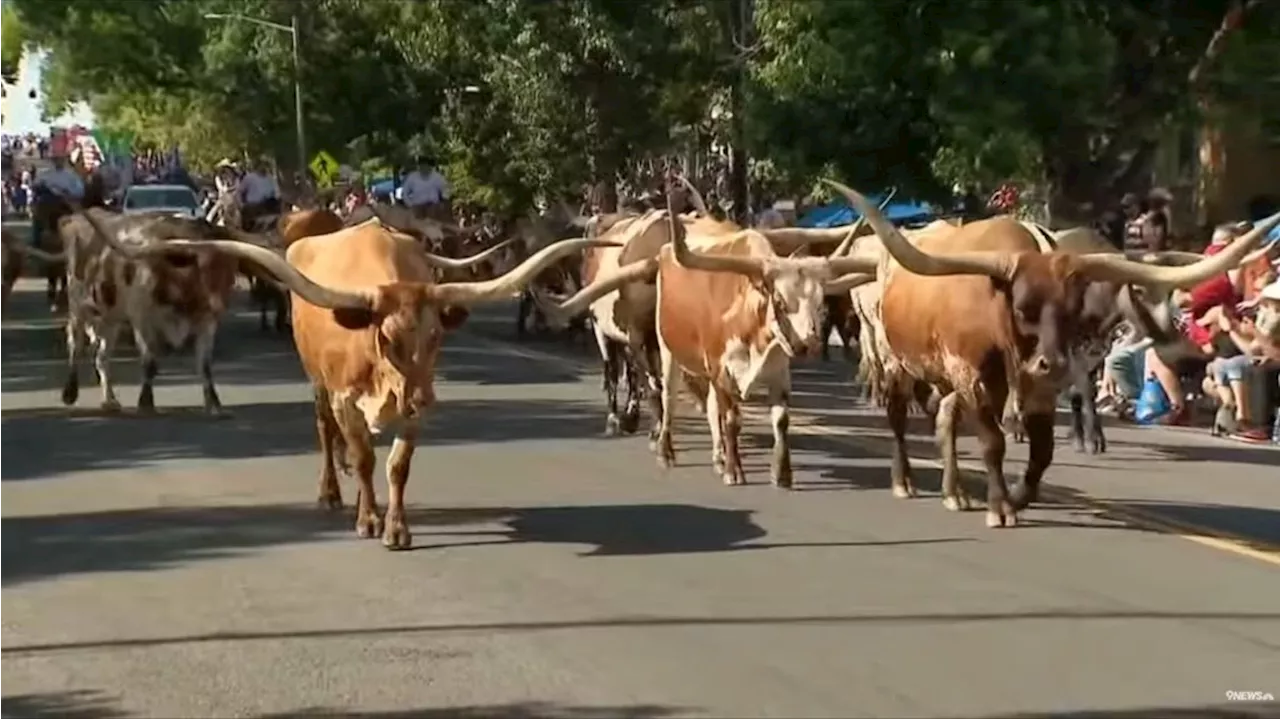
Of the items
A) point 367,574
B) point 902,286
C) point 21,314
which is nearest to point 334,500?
point 367,574

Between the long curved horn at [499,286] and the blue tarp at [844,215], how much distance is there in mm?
11579

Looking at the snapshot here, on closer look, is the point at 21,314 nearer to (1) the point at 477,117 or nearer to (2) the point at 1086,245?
(1) the point at 477,117

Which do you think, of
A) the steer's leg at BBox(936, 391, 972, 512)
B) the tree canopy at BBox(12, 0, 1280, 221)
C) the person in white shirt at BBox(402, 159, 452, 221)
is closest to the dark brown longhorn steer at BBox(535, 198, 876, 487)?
the steer's leg at BBox(936, 391, 972, 512)

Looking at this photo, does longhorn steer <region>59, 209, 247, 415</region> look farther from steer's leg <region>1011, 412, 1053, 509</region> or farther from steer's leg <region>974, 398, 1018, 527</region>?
steer's leg <region>974, 398, 1018, 527</region>

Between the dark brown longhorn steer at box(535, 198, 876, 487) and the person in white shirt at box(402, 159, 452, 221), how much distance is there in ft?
47.7

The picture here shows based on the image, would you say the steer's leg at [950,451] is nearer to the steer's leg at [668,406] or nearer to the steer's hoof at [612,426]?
the steer's leg at [668,406]

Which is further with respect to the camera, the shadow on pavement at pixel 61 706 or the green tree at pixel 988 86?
the green tree at pixel 988 86

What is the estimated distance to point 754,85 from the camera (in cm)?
2319

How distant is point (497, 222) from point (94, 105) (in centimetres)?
5354

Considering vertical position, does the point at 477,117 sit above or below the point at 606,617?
above

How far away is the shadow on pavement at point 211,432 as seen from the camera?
58.0 ft

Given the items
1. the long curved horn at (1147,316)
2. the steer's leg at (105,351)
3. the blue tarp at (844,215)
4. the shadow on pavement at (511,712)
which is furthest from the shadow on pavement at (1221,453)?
the shadow on pavement at (511,712)

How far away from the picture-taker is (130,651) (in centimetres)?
1027

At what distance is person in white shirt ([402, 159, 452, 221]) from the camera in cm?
3112
